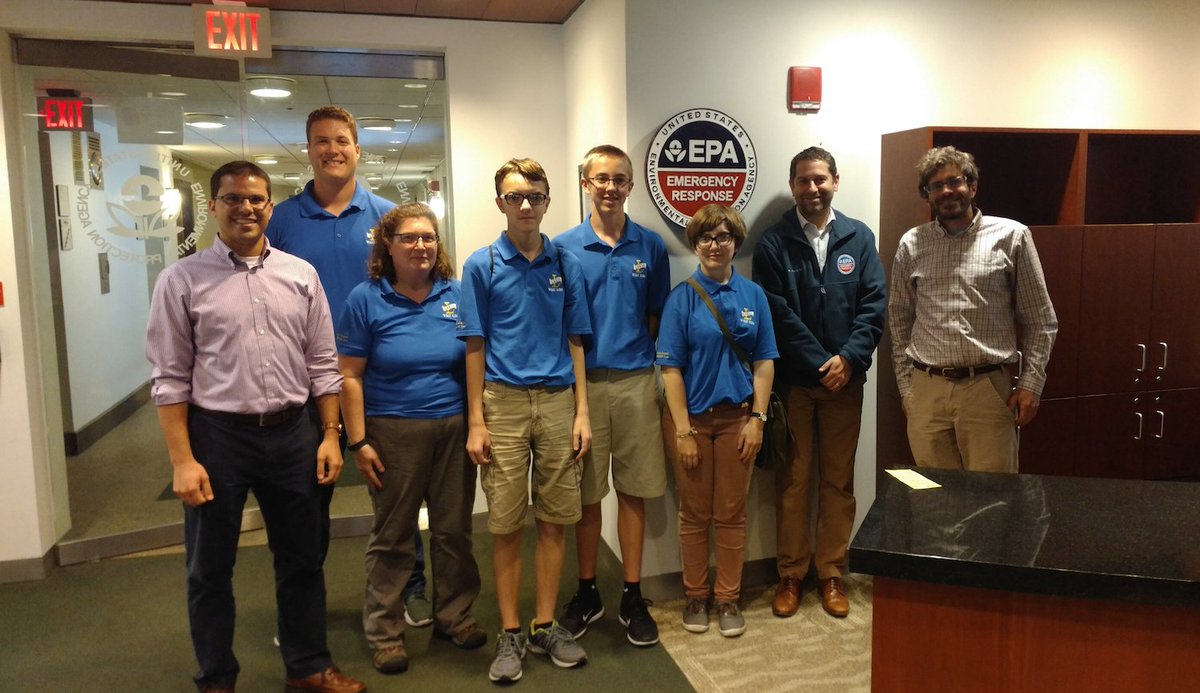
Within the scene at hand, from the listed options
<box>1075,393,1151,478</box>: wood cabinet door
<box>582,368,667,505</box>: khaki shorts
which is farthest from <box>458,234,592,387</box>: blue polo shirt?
<box>1075,393,1151,478</box>: wood cabinet door

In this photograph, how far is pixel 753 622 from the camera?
3109 millimetres

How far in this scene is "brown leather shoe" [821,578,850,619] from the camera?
3145 mm

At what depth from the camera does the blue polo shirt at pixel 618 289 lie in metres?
2.89

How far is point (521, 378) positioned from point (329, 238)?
84 cm

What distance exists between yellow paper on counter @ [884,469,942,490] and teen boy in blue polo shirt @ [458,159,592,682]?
1.17m

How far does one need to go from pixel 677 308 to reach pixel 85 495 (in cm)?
296

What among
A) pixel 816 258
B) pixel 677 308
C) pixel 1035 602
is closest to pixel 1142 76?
pixel 816 258

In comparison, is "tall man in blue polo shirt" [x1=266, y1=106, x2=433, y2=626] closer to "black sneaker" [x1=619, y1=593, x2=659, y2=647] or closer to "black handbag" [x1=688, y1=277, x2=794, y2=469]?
"black sneaker" [x1=619, y1=593, x2=659, y2=647]

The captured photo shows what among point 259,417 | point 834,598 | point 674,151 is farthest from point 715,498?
point 259,417

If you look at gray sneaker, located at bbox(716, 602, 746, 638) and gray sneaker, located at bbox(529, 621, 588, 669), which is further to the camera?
gray sneaker, located at bbox(716, 602, 746, 638)

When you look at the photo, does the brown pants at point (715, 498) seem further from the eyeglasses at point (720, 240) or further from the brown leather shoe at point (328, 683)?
the brown leather shoe at point (328, 683)

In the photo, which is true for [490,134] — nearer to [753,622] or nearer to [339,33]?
[339,33]

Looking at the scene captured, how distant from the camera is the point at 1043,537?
4.54 feet

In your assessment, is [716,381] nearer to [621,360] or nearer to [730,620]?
[621,360]
